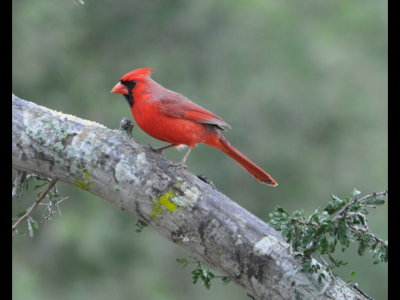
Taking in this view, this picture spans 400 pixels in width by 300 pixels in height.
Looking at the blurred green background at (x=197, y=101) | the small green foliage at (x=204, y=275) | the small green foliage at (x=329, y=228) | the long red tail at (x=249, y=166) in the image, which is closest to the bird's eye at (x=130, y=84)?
the long red tail at (x=249, y=166)

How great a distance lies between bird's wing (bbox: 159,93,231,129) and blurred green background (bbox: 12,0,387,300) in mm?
2950

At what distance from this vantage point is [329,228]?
266 centimetres

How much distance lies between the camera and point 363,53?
9391 mm

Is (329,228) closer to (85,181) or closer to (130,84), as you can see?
(85,181)

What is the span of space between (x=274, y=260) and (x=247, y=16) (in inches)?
228

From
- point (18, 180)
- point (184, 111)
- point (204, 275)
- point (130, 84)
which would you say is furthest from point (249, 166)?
point (18, 180)

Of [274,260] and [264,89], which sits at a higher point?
[264,89]

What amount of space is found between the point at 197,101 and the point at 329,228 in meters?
4.80

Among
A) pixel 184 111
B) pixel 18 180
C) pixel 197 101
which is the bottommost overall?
pixel 18 180

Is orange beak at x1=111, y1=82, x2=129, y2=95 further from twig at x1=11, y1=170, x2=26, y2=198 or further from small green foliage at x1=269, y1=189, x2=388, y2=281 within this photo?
small green foliage at x1=269, y1=189, x2=388, y2=281

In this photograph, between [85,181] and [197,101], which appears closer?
[85,181]
